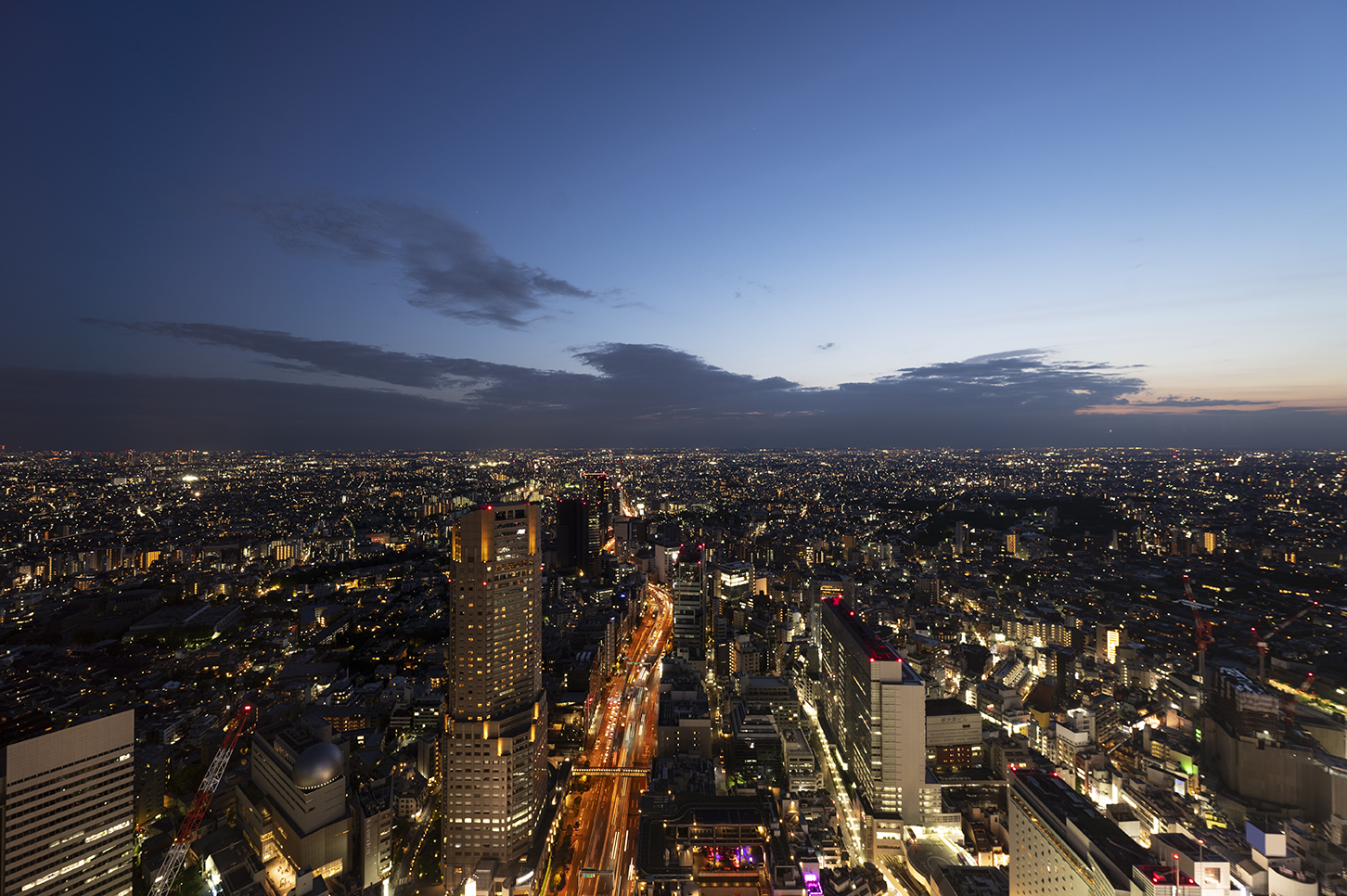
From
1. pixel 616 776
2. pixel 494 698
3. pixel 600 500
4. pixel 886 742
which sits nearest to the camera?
pixel 494 698

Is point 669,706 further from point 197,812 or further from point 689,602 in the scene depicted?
point 197,812

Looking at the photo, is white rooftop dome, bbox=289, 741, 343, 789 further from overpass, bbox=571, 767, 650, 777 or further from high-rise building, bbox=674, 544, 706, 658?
high-rise building, bbox=674, 544, 706, 658

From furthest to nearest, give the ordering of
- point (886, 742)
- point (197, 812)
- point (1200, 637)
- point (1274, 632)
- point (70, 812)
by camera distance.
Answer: point (1200, 637)
point (1274, 632)
point (886, 742)
point (197, 812)
point (70, 812)

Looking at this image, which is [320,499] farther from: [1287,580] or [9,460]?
[1287,580]

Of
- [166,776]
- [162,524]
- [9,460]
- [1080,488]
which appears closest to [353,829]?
[166,776]

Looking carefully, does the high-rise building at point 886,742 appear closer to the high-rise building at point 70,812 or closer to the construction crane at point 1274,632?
the construction crane at point 1274,632

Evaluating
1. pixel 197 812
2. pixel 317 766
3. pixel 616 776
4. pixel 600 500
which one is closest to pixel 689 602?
pixel 616 776

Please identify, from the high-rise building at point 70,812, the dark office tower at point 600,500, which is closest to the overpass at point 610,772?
the high-rise building at point 70,812

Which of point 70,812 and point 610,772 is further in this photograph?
point 610,772
